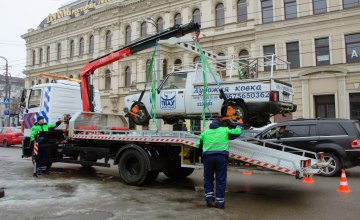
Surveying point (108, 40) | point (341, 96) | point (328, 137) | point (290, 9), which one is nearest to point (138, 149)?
point (328, 137)

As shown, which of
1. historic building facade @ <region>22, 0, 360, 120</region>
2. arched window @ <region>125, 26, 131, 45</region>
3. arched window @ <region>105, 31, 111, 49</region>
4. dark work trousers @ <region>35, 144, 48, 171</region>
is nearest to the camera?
dark work trousers @ <region>35, 144, 48, 171</region>

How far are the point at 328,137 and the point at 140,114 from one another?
233 inches

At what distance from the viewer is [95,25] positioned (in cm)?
3688

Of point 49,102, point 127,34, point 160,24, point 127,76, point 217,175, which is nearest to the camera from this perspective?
point 217,175

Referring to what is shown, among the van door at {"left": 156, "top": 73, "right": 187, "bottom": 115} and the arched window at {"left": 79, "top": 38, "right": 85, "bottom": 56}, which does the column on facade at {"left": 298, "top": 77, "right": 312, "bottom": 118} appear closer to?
the van door at {"left": 156, "top": 73, "right": 187, "bottom": 115}

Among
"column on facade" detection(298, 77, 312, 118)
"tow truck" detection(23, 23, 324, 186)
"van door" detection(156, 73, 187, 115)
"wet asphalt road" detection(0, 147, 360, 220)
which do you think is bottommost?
"wet asphalt road" detection(0, 147, 360, 220)

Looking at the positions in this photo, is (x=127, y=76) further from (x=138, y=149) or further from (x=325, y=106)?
(x=138, y=149)

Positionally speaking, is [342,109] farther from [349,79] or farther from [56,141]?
[56,141]

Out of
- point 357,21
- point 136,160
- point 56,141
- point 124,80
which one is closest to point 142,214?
point 136,160

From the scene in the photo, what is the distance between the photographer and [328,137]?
1098 cm

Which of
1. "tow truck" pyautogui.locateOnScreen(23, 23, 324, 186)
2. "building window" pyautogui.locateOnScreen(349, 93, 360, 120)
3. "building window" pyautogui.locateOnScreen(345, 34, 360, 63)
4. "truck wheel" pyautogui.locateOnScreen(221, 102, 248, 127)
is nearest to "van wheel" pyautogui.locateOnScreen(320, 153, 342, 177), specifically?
"tow truck" pyautogui.locateOnScreen(23, 23, 324, 186)

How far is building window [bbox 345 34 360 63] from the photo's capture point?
76.0 feet

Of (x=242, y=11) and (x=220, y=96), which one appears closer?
(x=220, y=96)

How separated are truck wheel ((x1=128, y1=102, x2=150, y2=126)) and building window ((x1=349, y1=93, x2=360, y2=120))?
1787cm
